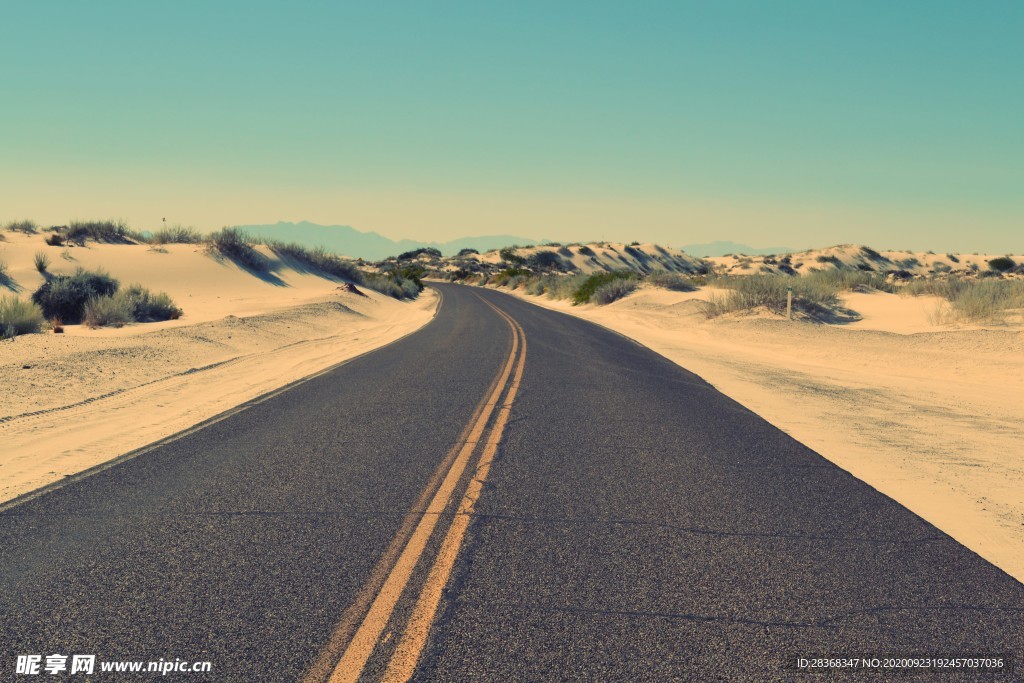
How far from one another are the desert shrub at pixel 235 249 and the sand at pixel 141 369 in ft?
27.8

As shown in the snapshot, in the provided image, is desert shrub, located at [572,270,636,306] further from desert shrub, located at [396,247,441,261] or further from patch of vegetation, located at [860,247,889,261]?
desert shrub, located at [396,247,441,261]

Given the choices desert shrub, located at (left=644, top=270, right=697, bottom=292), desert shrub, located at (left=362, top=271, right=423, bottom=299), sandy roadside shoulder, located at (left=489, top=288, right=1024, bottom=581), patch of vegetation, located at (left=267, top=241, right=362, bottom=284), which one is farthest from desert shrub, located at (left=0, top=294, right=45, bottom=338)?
desert shrub, located at (left=644, top=270, right=697, bottom=292)

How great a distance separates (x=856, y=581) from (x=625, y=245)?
143735 millimetres

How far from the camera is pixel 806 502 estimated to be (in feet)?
20.7

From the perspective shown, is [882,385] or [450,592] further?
[882,385]

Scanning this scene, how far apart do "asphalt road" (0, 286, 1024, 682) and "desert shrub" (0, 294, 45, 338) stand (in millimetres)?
10605

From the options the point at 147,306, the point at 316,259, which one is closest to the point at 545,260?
the point at 316,259

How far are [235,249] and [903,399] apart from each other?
37124 millimetres

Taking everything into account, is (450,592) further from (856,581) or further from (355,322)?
(355,322)

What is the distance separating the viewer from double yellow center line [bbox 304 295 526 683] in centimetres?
353

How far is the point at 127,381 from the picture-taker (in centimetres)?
1253

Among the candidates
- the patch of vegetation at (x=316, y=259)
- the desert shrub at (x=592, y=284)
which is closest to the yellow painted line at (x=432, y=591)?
the desert shrub at (x=592, y=284)

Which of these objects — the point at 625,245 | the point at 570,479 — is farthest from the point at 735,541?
the point at 625,245

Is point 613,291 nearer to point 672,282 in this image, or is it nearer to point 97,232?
point 672,282
